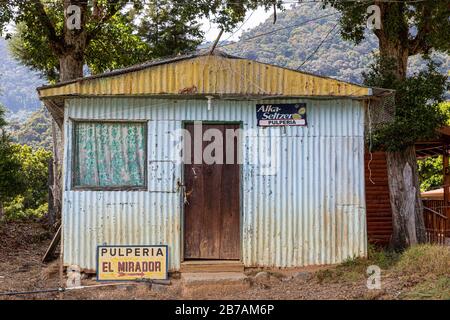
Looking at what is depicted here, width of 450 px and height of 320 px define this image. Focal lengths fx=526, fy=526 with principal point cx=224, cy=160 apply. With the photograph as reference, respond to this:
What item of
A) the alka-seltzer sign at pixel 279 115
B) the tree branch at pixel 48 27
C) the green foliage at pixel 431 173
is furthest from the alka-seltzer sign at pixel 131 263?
the green foliage at pixel 431 173

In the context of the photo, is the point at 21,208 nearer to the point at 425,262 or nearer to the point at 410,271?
the point at 410,271

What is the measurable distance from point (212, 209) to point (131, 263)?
164cm

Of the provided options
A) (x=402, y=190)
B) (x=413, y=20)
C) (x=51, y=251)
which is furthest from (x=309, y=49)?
(x=51, y=251)

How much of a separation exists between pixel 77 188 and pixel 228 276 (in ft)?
Result: 9.62

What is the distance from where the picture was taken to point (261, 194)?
29.9ft

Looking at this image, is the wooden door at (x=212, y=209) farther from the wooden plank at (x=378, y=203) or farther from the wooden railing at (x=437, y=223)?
the wooden railing at (x=437, y=223)

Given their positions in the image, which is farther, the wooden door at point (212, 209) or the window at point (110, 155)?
the wooden door at point (212, 209)

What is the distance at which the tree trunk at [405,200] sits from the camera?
11.3 meters

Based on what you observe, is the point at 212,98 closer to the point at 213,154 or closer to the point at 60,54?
the point at 213,154

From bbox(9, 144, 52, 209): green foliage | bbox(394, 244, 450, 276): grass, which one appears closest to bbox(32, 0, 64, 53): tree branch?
bbox(394, 244, 450, 276): grass

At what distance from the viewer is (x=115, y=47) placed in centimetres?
2000

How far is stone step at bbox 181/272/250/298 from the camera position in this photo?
8242 mm

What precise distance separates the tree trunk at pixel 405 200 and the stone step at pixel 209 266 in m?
4.28
